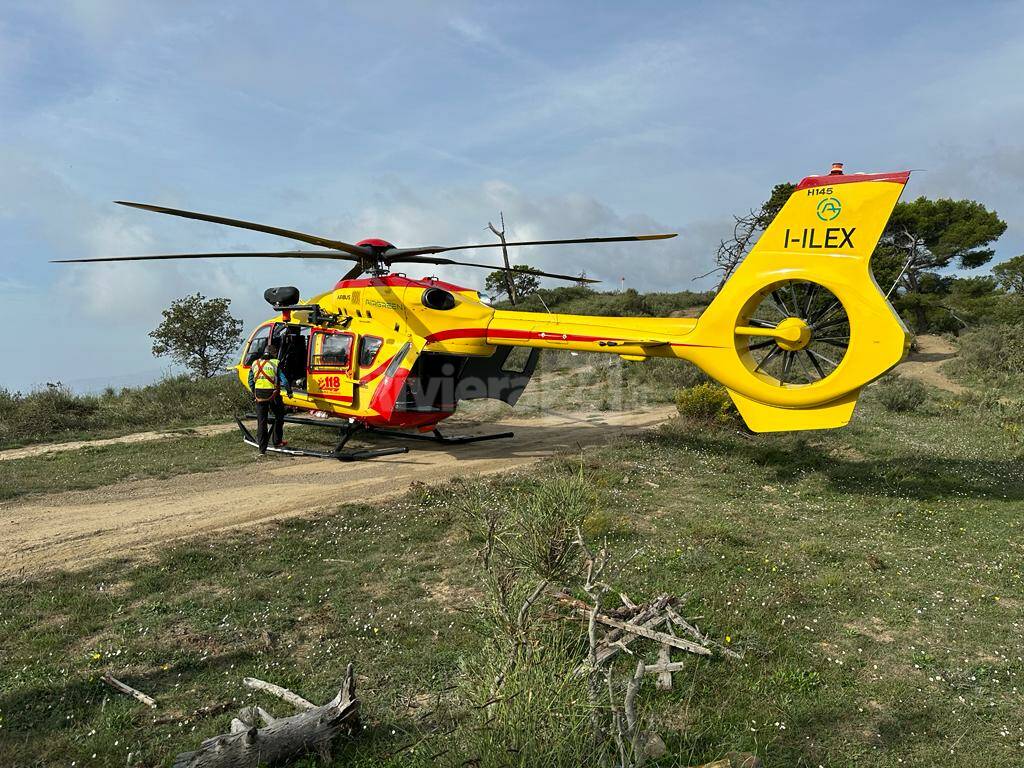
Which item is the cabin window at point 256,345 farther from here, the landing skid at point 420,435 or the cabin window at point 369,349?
the cabin window at point 369,349

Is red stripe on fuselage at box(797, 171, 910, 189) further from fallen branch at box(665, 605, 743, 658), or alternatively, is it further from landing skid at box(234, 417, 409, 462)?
landing skid at box(234, 417, 409, 462)

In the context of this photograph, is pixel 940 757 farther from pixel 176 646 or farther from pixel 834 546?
pixel 176 646

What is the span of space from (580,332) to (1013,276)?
4761 cm

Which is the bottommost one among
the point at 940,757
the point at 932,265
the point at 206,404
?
the point at 940,757

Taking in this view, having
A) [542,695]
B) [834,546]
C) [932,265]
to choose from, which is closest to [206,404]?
[834,546]

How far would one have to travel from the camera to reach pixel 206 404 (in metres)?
19.3

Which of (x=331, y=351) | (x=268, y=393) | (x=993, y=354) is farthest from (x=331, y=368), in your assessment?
(x=993, y=354)

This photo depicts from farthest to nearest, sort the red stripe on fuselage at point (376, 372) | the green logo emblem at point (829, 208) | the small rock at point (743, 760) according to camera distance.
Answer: the red stripe on fuselage at point (376, 372)
the green logo emblem at point (829, 208)
the small rock at point (743, 760)

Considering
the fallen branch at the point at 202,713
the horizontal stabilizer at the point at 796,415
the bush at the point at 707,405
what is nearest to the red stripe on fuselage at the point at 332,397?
the horizontal stabilizer at the point at 796,415

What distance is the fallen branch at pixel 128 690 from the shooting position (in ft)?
16.7

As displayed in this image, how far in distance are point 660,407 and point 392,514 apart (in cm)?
1325

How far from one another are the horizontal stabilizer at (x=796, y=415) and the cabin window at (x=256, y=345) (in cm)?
1118

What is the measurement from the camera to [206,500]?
1049cm

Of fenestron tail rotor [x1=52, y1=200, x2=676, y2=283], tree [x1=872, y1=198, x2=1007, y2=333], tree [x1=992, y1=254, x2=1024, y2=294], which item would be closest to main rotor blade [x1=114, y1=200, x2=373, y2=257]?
fenestron tail rotor [x1=52, y1=200, x2=676, y2=283]
